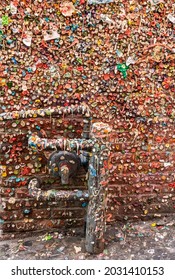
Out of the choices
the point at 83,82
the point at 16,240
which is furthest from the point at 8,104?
the point at 16,240

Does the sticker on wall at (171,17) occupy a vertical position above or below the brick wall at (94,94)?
above

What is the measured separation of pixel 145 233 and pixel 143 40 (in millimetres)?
1409

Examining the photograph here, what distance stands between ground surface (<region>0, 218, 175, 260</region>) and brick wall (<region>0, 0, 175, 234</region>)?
89mm

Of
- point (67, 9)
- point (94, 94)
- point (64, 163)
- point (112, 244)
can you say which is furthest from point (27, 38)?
point (112, 244)

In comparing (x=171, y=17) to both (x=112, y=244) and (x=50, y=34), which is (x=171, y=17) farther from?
(x=112, y=244)

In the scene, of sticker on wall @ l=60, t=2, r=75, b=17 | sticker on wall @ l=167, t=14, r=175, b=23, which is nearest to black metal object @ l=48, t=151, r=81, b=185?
sticker on wall @ l=60, t=2, r=75, b=17

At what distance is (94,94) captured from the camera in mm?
2590

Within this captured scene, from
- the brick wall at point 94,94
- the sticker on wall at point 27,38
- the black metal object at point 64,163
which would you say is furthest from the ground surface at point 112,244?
Result: the sticker on wall at point 27,38

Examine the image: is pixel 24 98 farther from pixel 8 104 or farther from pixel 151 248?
pixel 151 248

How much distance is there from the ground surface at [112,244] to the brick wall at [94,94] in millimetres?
89

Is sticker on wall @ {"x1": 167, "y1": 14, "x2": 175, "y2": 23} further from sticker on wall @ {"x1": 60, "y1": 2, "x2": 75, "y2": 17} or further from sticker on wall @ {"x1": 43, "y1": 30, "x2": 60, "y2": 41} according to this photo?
sticker on wall @ {"x1": 43, "y1": 30, "x2": 60, "y2": 41}

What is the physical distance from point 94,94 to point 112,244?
3.52ft

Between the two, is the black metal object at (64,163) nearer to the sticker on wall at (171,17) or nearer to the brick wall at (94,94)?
the brick wall at (94,94)

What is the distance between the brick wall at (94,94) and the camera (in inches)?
98.1
